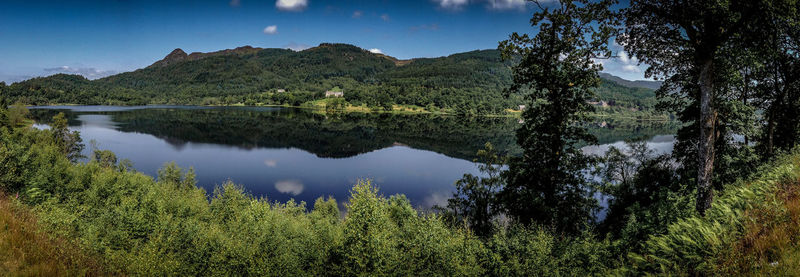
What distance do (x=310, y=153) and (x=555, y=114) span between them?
9085 cm

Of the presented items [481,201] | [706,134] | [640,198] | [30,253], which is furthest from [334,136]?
[706,134]

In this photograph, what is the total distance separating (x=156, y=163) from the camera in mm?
80062

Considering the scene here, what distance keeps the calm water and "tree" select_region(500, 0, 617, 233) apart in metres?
35.8

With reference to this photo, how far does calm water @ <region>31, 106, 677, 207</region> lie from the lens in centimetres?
6812

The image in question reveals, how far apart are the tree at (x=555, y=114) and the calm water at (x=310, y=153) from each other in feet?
117

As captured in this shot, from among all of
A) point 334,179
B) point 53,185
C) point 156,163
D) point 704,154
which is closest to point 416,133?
point 334,179

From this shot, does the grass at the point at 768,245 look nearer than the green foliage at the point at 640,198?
Yes

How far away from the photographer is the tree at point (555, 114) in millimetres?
17453

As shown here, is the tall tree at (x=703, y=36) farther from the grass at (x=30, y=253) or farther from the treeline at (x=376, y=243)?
the grass at (x=30, y=253)

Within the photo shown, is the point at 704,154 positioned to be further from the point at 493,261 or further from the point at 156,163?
the point at 156,163

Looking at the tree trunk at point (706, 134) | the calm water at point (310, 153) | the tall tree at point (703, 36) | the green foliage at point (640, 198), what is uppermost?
the tall tree at point (703, 36)

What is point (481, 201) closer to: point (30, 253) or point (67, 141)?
point (30, 253)

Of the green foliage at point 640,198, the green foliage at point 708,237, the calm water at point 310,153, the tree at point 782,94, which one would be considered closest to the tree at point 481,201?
the calm water at point 310,153

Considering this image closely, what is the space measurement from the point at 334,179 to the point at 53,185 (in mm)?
45195
